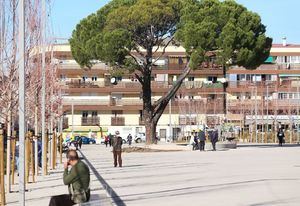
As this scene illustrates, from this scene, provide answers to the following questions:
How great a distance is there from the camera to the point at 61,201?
39.1 feet

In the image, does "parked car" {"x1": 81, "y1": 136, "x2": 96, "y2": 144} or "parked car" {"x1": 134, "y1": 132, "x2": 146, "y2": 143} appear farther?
"parked car" {"x1": 81, "y1": 136, "x2": 96, "y2": 144}

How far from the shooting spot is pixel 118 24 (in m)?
50.7

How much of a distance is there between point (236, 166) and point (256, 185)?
10041 mm

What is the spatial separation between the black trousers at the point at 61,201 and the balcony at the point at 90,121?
84.4 meters

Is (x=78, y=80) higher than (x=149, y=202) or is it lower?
higher

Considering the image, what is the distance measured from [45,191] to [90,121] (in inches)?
3045

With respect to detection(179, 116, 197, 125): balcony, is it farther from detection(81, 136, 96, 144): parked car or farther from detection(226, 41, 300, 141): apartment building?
detection(81, 136, 96, 144): parked car

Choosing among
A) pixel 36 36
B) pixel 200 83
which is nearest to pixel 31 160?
pixel 36 36

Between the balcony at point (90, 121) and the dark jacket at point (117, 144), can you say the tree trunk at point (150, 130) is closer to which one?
the dark jacket at point (117, 144)

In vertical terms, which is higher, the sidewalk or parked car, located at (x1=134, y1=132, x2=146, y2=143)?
parked car, located at (x1=134, y1=132, x2=146, y2=143)

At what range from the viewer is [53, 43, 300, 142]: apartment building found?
94375 millimetres

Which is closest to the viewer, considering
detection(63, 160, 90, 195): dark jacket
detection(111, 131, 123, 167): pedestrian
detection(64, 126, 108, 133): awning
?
detection(63, 160, 90, 195): dark jacket

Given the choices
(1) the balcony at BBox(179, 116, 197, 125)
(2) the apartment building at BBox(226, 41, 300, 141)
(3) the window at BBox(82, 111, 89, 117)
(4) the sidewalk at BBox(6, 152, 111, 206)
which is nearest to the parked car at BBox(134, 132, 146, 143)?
(1) the balcony at BBox(179, 116, 197, 125)

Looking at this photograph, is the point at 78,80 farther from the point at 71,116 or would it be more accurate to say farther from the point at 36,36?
the point at 36,36
